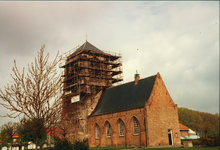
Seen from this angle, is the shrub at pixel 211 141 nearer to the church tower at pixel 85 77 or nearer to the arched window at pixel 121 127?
the arched window at pixel 121 127

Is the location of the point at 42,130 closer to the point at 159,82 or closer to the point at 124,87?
the point at 159,82

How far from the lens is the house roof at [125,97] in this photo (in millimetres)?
34000

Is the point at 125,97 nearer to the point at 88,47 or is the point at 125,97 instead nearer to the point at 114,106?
the point at 114,106

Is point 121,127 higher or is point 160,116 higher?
point 160,116

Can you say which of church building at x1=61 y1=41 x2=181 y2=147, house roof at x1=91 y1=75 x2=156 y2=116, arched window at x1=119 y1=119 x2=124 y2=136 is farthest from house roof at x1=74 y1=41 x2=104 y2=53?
arched window at x1=119 y1=119 x2=124 y2=136

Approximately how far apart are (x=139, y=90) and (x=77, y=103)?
43.6ft

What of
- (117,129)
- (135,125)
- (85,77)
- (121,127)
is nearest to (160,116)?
(135,125)

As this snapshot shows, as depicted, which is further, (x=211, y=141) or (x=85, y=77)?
(x=85, y=77)

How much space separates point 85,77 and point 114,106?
9.97 m

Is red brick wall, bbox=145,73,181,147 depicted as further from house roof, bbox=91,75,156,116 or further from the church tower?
the church tower

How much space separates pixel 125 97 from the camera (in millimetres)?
36938

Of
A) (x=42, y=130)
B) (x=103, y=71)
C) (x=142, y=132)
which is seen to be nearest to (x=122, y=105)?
(x=142, y=132)

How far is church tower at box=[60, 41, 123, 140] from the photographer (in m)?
41.6

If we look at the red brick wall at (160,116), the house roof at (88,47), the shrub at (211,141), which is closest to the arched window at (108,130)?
the red brick wall at (160,116)
